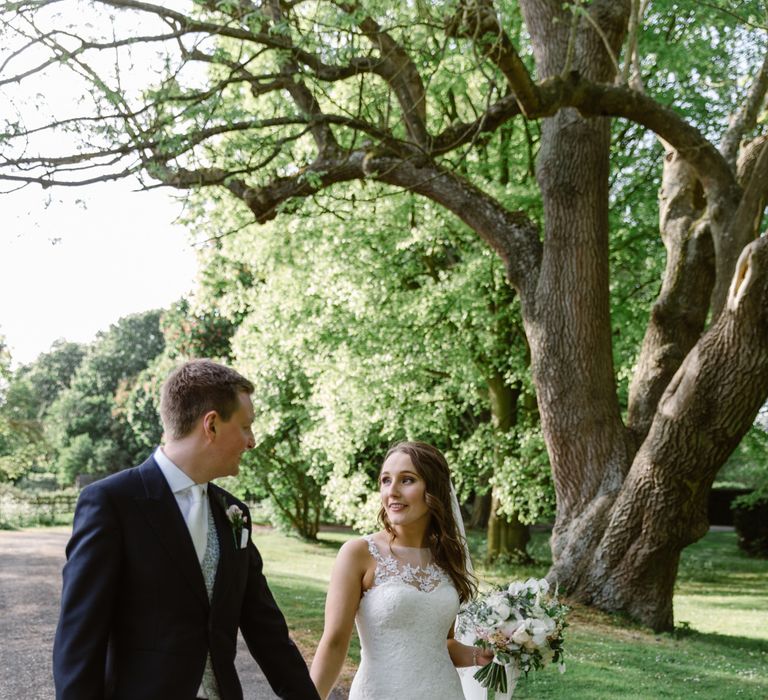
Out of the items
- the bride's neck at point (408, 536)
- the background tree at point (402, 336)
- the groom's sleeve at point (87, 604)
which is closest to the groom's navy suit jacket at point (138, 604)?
the groom's sleeve at point (87, 604)

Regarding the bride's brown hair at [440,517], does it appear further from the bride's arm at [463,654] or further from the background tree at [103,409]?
the background tree at [103,409]

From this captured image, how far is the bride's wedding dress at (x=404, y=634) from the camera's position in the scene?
4516 millimetres

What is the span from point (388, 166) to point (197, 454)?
9544 mm

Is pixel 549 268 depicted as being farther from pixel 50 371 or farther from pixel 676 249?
pixel 50 371

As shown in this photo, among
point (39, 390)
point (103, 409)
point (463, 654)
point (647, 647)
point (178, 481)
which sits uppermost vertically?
point (39, 390)

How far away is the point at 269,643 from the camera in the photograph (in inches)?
134

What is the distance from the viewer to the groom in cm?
280

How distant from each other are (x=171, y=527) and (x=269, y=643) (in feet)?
2.25

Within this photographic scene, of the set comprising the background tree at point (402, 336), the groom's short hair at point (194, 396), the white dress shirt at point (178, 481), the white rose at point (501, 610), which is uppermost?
the background tree at point (402, 336)

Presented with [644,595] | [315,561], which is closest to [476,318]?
[644,595]

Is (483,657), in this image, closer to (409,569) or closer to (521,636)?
(521,636)

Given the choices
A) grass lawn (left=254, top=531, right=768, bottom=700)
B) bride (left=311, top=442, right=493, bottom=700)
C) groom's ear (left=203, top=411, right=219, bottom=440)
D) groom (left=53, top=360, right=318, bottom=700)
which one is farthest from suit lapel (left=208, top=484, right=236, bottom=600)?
grass lawn (left=254, top=531, right=768, bottom=700)

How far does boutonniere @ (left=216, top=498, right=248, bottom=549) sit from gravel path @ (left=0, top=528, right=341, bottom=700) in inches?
221

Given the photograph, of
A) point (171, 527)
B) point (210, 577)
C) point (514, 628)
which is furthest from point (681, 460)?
point (171, 527)
